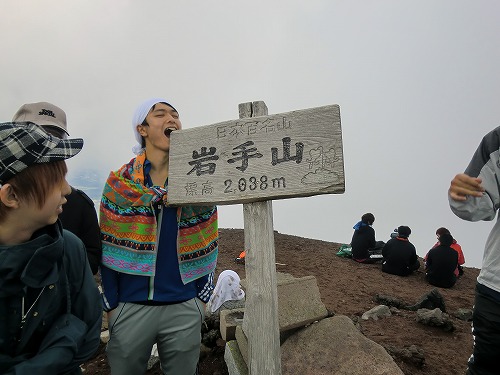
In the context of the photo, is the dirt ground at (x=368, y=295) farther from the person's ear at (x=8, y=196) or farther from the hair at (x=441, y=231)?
the person's ear at (x=8, y=196)

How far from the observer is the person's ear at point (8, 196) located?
3.77 ft

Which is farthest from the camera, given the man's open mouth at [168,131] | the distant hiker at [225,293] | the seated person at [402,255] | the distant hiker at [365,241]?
the distant hiker at [365,241]

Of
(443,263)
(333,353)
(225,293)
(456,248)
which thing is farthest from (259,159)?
(456,248)

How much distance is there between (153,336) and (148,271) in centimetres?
40

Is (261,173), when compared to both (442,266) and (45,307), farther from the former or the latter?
(442,266)

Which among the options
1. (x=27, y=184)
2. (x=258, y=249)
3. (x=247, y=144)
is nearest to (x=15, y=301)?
(x=27, y=184)

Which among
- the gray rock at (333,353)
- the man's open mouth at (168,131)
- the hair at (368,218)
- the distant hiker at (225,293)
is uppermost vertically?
the man's open mouth at (168,131)

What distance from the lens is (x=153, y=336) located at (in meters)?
1.94

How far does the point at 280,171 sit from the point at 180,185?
622 mm

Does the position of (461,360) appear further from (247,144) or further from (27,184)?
(27,184)

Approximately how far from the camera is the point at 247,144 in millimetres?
1931

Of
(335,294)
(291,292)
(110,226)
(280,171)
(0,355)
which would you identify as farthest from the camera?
(335,294)

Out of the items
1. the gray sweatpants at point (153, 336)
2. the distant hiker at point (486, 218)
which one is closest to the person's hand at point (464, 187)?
the distant hiker at point (486, 218)

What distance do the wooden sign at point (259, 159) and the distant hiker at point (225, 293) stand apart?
2680 mm
